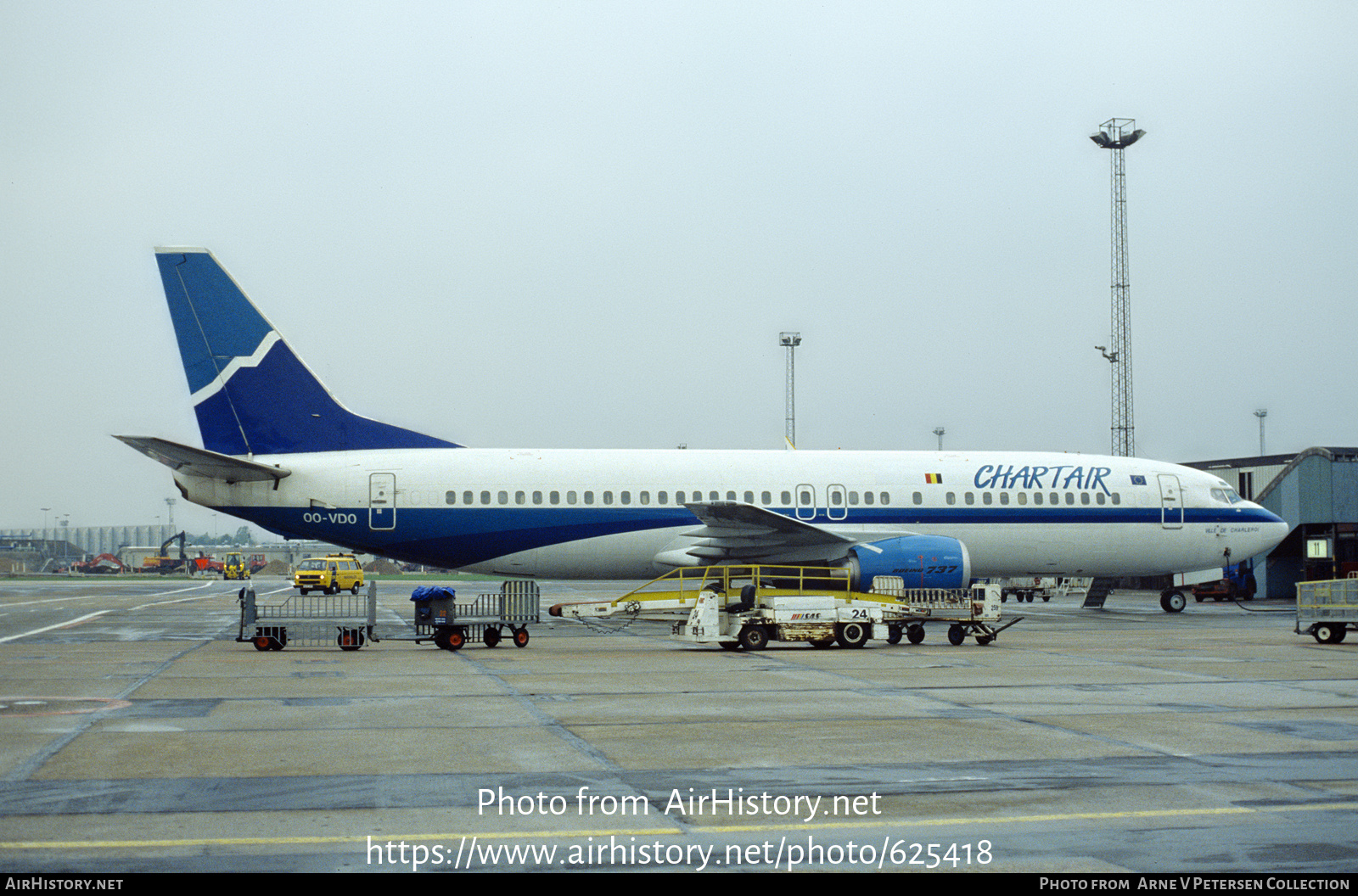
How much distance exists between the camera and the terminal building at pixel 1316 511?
42.9 m

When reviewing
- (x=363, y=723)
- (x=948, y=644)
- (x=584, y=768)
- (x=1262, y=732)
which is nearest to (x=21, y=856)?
(x=584, y=768)

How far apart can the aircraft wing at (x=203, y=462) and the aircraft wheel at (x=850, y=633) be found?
1248cm

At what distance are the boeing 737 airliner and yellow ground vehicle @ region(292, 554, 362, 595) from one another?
79.5 feet

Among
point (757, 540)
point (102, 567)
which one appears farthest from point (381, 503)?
point (102, 567)

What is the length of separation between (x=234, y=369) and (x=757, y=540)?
12.5 metres

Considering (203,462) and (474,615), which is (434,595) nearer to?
(474,615)

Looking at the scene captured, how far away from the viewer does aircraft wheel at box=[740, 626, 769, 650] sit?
2189cm

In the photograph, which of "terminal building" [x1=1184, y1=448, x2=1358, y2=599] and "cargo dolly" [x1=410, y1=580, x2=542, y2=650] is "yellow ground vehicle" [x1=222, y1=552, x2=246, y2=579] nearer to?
"terminal building" [x1=1184, y1=448, x2=1358, y2=599]

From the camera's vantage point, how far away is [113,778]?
30.1ft

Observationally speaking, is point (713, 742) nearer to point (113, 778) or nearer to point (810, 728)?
point (810, 728)

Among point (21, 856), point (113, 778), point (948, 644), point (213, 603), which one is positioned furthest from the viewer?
point (213, 603)

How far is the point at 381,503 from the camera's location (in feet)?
87.0

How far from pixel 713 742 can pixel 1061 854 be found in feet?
15.1

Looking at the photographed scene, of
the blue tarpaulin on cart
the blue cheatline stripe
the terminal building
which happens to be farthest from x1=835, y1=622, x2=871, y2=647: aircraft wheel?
the terminal building
